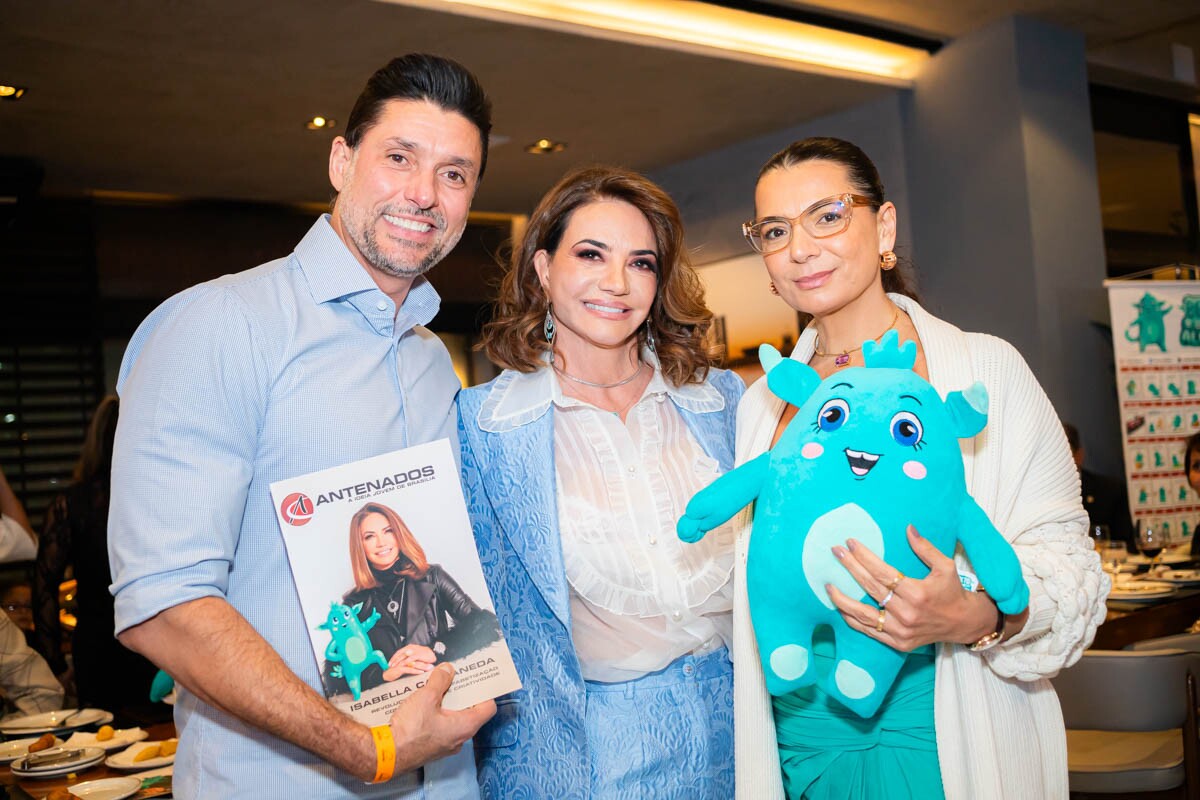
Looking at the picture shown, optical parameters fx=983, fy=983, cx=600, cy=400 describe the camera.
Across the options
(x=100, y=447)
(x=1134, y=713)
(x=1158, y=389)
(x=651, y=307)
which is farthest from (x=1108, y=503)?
(x=100, y=447)

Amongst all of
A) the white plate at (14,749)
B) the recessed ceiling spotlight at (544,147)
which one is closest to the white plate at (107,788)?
the white plate at (14,749)

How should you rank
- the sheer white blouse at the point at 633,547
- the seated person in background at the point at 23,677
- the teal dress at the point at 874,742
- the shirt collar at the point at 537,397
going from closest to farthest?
1. the teal dress at the point at 874,742
2. the sheer white blouse at the point at 633,547
3. the shirt collar at the point at 537,397
4. the seated person in background at the point at 23,677

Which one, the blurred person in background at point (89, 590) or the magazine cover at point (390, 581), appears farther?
the blurred person in background at point (89, 590)

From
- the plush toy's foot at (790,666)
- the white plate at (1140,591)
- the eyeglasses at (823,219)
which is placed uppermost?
the eyeglasses at (823,219)

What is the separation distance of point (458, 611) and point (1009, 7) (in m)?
5.66

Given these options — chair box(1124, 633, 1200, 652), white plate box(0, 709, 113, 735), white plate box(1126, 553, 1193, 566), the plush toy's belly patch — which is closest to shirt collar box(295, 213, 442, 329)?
the plush toy's belly patch

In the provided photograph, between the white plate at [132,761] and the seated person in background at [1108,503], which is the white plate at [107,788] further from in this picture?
the seated person in background at [1108,503]

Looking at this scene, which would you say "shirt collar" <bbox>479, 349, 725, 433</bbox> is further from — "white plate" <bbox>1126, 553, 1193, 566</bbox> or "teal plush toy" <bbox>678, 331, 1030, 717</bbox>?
"white plate" <bbox>1126, 553, 1193, 566</bbox>

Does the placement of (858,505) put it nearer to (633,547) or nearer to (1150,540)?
(633,547)

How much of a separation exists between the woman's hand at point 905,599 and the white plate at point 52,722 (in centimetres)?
217

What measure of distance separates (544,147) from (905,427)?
627cm

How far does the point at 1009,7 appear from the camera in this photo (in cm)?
570

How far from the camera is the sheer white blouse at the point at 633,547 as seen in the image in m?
1.76

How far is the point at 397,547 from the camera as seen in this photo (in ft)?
4.37
